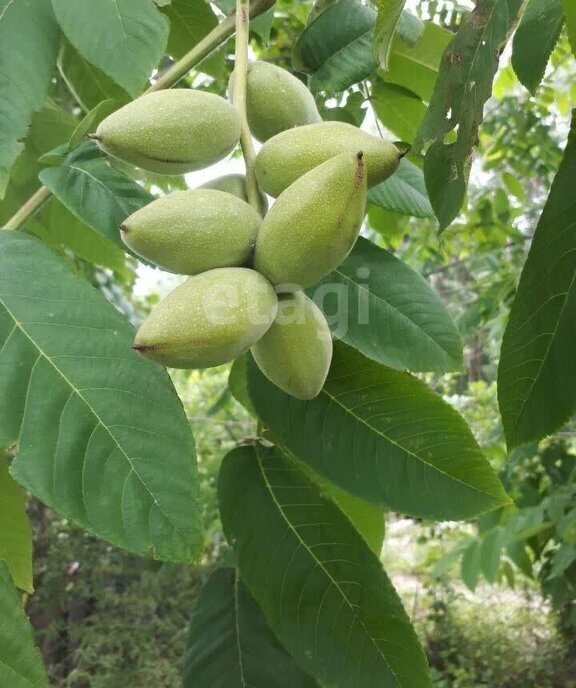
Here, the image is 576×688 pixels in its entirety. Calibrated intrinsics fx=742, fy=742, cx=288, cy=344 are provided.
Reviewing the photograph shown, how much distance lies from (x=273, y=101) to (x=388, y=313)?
1.10ft

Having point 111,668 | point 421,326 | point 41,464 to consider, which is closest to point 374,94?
point 421,326

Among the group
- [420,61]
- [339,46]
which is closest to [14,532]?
[339,46]

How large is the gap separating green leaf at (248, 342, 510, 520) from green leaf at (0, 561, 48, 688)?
39 centimetres

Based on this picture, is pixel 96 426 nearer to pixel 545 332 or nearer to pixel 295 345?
pixel 295 345

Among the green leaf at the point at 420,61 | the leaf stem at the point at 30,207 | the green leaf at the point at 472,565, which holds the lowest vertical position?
the green leaf at the point at 472,565

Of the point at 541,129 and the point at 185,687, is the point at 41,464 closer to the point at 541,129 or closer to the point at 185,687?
the point at 185,687

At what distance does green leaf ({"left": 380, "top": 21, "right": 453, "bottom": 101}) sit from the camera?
1474 millimetres

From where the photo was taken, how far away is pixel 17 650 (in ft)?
2.60

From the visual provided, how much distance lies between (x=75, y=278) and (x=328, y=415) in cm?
37

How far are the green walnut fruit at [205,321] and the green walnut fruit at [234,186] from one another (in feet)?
0.55

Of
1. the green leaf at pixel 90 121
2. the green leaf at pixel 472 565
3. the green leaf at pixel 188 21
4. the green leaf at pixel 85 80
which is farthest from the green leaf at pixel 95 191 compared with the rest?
the green leaf at pixel 472 565

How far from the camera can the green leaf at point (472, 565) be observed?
120 inches

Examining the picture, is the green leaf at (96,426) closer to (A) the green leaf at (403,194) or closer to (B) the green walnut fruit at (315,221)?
(B) the green walnut fruit at (315,221)

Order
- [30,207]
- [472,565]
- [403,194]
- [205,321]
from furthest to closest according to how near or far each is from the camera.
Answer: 1. [472,565]
2. [403,194]
3. [30,207]
4. [205,321]
